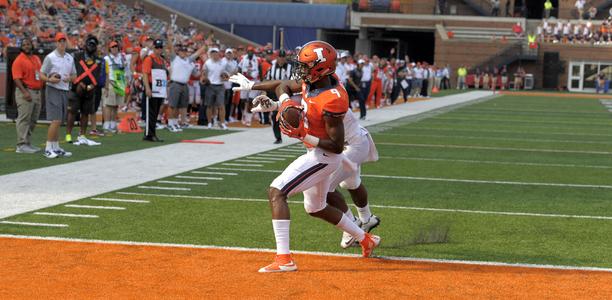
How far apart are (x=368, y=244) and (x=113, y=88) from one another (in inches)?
485

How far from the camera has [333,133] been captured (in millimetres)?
7098

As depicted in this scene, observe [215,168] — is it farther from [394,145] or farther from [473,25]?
[473,25]

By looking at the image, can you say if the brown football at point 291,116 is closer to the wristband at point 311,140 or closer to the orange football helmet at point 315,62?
the wristband at point 311,140

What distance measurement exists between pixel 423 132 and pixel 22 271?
15855mm

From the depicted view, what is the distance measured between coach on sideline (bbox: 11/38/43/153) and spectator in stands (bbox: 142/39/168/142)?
8.63 feet

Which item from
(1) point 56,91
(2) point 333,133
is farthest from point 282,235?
(1) point 56,91

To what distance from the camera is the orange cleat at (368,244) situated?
25.0 feet

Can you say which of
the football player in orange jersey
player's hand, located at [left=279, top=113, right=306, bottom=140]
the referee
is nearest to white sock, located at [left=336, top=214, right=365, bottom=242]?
the football player in orange jersey

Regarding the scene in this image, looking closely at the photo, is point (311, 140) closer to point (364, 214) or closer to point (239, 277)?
point (239, 277)

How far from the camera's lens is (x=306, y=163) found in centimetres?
720

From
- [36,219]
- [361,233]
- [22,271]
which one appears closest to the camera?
[22,271]

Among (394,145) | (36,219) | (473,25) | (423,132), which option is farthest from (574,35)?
(36,219)

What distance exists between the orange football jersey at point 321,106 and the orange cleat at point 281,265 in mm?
890

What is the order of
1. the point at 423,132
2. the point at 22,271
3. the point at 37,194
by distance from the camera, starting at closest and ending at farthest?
the point at 22,271, the point at 37,194, the point at 423,132
